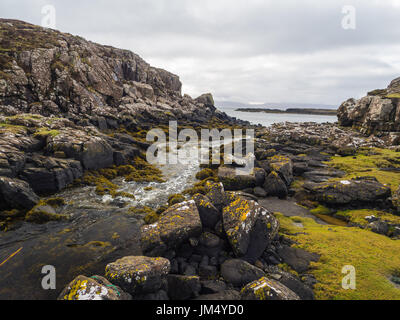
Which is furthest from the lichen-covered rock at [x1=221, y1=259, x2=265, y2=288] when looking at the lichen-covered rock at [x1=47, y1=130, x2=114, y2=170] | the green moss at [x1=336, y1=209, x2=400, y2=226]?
the lichen-covered rock at [x1=47, y1=130, x2=114, y2=170]

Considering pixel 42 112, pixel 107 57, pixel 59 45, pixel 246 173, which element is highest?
pixel 107 57

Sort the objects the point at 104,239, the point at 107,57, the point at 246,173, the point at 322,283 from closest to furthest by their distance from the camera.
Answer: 1. the point at 322,283
2. the point at 104,239
3. the point at 246,173
4. the point at 107,57

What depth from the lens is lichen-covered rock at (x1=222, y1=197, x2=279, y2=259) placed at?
1040 centimetres

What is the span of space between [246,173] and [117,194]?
1476cm

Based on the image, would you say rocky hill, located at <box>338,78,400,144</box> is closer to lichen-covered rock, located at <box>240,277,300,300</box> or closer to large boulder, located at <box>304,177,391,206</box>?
large boulder, located at <box>304,177,391,206</box>

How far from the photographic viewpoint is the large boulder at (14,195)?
1497cm

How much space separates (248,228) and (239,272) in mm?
2416

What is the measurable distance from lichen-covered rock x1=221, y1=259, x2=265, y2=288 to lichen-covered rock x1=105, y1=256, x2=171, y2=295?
10.1 ft

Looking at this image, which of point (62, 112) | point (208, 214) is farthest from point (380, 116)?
point (62, 112)

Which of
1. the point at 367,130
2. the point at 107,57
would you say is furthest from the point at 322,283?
the point at 107,57

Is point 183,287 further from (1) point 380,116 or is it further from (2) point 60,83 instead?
(1) point 380,116

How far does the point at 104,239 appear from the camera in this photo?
13.2 meters

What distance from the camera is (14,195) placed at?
1521 cm
